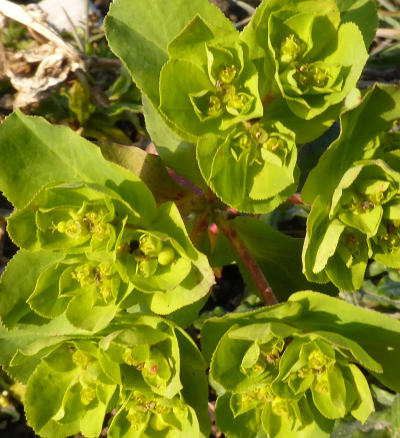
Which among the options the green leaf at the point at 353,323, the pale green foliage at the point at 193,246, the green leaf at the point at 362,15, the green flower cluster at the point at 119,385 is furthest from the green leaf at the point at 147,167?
the green leaf at the point at 362,15

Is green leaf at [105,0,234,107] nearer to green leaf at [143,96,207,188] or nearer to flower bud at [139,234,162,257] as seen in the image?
green leaf at [143,96,207,188]

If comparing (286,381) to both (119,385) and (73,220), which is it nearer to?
(119,385)

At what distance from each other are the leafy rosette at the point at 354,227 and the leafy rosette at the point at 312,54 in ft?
0.61

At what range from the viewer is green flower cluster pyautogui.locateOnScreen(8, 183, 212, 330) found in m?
1.25

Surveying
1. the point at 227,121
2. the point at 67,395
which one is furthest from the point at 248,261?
the point at 67,395

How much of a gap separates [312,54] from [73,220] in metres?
0.69

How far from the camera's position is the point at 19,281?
1.38 m

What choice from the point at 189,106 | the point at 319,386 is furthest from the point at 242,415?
the point at 189,106

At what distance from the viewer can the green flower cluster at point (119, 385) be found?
1264 millimetres

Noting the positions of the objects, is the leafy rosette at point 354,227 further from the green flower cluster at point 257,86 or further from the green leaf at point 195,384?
the green leaf at point 195,384

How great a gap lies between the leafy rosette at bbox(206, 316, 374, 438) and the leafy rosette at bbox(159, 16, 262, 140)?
482mm

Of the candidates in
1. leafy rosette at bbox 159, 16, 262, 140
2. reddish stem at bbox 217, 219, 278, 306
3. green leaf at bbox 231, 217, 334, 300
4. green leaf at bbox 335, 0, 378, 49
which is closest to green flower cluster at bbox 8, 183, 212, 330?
leafy rosette at bbox 159, 16, 262, 140

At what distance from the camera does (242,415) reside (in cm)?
136

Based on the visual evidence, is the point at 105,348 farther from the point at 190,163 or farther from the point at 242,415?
the point at 190,163
